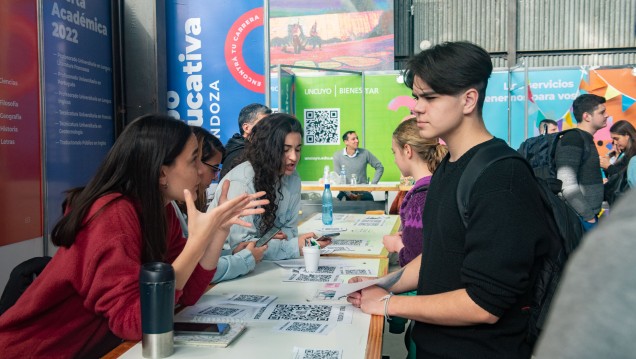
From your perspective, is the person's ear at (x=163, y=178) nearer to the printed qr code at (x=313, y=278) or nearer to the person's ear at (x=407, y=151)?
the printed qr code at (x=313, y=278)

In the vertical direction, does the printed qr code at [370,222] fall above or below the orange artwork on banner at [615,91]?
below

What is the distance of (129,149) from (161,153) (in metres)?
0.09

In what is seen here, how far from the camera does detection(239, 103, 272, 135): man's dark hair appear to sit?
149 inches

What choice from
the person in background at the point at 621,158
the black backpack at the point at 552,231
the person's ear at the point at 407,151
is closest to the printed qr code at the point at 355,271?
the person's ear at the point at 407,151

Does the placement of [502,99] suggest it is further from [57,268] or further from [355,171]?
[57,268]

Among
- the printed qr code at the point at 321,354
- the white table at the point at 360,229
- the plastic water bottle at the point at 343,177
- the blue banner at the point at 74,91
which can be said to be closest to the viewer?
the printed qr code at the point at 321,354

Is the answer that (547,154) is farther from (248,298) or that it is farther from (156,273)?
(156,273)

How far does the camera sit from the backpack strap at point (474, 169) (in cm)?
129

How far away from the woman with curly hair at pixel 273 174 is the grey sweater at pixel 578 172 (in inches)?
79.2

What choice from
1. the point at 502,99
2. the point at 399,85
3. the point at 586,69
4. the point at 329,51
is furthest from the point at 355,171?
the point at 329,51

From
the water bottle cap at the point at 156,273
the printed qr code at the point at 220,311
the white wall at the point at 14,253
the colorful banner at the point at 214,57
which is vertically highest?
the colorful banner at the point at 214,57

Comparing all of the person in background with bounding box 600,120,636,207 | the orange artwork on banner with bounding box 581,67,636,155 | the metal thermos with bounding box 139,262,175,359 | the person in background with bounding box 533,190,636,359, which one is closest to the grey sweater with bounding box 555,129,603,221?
the person in background with bounding box 600,120,636,207

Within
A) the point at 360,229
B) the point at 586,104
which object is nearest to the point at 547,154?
the point at 586,104

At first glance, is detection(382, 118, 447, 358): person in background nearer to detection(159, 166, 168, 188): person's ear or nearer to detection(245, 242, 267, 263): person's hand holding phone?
detection(245, 242, 267, 263): person's hand holding phone
